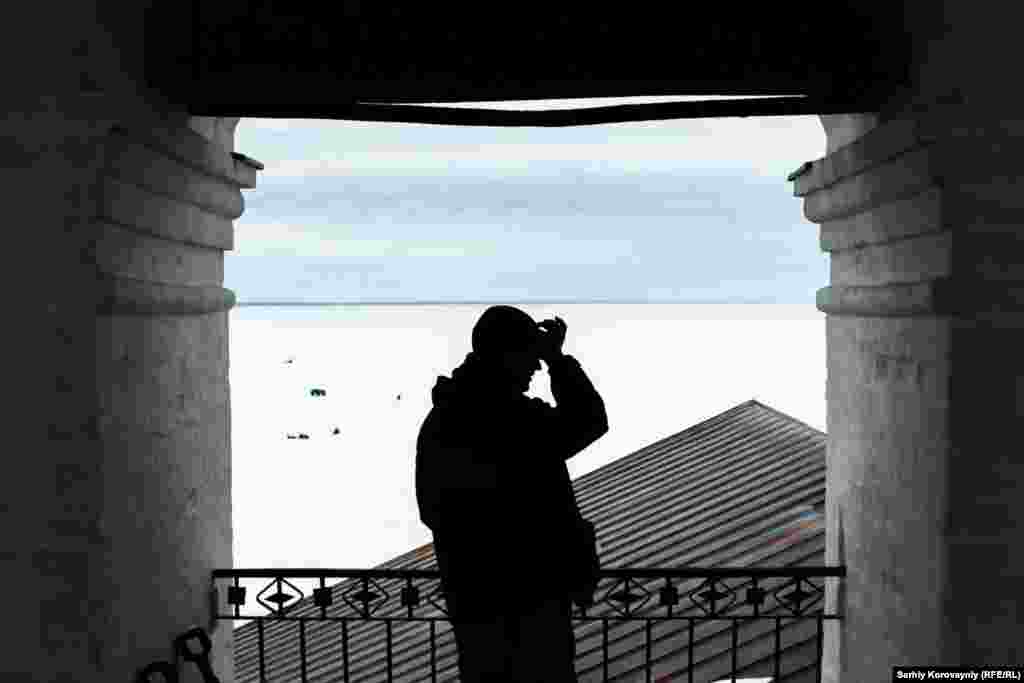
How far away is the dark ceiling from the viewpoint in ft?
17.1

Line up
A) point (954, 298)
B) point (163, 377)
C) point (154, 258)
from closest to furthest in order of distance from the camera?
point (954, 298) → point (154, 258) → point (163, 377)

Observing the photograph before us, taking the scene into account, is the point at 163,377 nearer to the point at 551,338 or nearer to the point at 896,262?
the point at 551,338

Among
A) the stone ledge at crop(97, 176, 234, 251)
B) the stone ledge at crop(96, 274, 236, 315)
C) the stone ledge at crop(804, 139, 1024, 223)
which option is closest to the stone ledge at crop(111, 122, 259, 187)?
the stone ledge at crop(97, 176, 234, 251)

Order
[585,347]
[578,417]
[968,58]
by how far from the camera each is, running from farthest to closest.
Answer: [585,347] → [968,58] → [578,417]

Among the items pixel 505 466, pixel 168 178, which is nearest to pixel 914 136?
pixel 505 466

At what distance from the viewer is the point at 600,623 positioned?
834 centimetres

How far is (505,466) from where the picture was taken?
12.8 feet

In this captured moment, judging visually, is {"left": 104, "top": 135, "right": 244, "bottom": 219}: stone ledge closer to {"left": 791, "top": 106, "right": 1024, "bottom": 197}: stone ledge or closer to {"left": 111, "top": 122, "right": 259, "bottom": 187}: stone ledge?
{"left": 111, "top": 122, "right": 259, "bottom": 187}: stone ledge

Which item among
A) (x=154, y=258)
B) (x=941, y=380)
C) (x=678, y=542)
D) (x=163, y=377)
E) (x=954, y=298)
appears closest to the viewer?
(x=954, y=298)

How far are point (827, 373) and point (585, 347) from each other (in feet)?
347

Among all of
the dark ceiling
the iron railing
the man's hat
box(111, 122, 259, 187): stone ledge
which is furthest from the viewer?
the iron railing

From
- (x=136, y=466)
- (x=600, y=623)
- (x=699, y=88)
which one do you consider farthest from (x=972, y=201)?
(x=600, y=623)

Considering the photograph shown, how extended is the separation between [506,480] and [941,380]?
172 cm

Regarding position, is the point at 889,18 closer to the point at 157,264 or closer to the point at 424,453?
the point at 424,453
